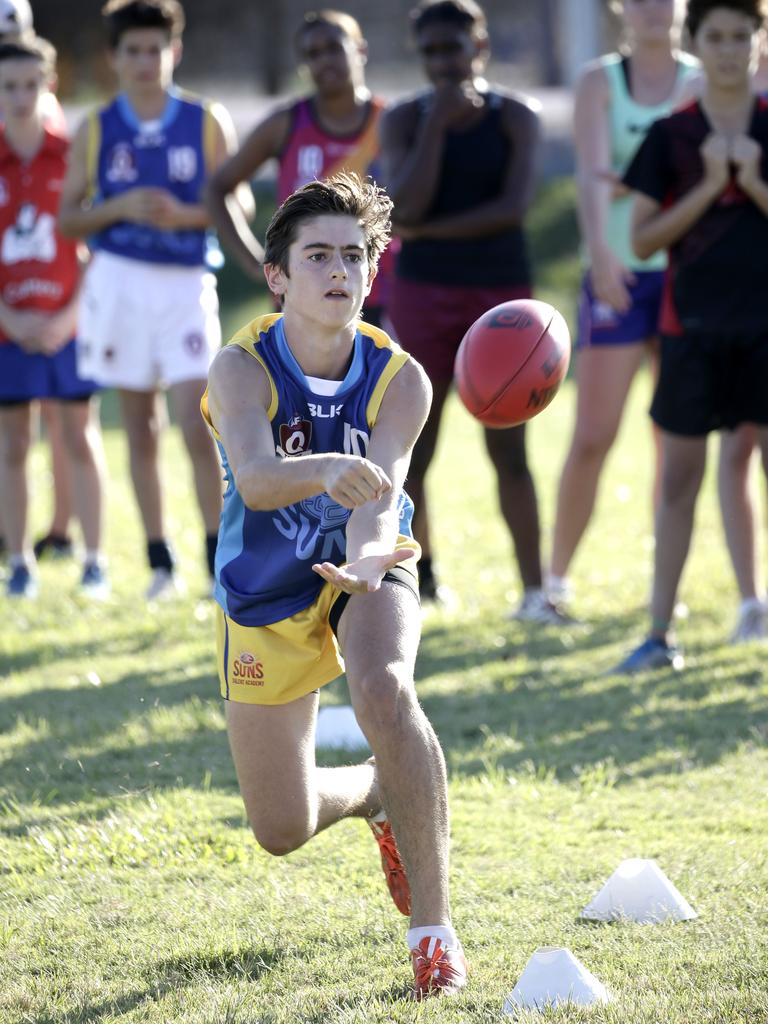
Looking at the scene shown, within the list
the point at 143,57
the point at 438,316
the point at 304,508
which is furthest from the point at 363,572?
the point at 143,57

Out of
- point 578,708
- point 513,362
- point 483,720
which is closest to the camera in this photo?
point 513,362

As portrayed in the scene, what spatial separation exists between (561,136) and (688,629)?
55.4 feet

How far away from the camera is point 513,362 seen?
14.9 ft

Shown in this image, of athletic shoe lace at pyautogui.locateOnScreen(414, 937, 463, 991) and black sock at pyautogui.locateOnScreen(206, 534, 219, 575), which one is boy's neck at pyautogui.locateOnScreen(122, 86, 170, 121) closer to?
black sock at pyautogui.locateOnScreen(206, 534, 219, 575)

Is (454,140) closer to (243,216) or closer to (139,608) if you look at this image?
(243,216)

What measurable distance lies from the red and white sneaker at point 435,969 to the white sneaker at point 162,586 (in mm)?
4415

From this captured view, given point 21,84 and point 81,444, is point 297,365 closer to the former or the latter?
point 81,444

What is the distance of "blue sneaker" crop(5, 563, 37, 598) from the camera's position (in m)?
7.95

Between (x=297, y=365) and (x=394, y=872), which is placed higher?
(x=297, y=365)

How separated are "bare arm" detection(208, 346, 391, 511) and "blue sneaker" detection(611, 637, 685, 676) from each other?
2.85 meters

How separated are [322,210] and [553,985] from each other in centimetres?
194

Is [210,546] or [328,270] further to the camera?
[210,546]

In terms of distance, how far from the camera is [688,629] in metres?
7.07

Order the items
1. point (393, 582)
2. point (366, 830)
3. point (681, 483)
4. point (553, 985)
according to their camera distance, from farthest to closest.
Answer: point (681, 483), point (366, 830), point (393, 582), point (553, 985)
